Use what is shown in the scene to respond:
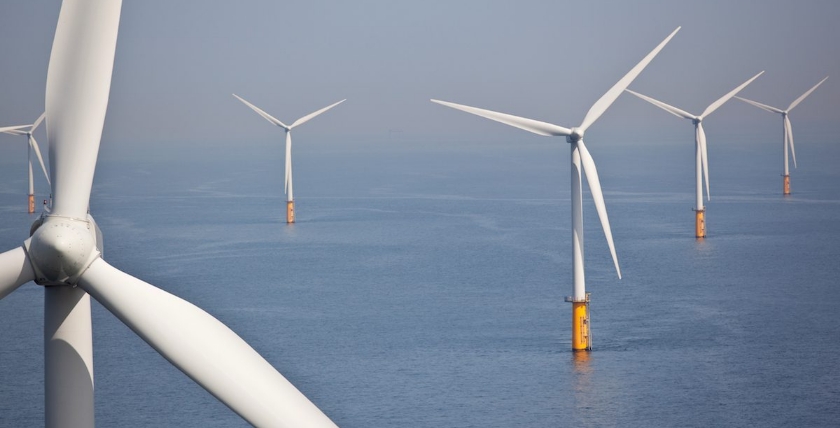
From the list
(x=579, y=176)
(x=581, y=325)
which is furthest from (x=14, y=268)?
(x=581, y=325)

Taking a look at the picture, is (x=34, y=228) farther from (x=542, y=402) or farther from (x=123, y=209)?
(x=123, y=209)

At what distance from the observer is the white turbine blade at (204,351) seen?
50.8 feet

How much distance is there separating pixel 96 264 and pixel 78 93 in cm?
241

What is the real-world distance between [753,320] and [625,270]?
18.2 m

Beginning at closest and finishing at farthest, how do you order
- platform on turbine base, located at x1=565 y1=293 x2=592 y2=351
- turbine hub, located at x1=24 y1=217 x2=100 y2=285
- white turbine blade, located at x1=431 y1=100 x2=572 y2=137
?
1. turbine hub, located at x1=24 y1=217 x2=100 y2=285
2. platform on turbine base, located at x1=565 y1=293 x2=592 y2=351
3. white turbine blade, located at x1=431 y1=100 x2=572 y2=137

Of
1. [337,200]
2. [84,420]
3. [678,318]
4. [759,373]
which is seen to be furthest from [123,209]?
[84,420]

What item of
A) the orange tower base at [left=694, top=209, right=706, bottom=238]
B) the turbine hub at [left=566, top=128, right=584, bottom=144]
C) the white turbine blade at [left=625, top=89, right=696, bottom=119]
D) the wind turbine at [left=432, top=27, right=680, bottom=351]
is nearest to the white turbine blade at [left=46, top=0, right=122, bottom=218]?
the wind turbine at [left=432, top=27, right=680, bottom=351]

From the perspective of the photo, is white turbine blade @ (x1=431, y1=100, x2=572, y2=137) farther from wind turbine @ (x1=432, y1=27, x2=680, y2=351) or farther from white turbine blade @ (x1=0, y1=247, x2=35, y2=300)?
white turbine blade @ (x1=0, y1=247, x2=35, y2=300)

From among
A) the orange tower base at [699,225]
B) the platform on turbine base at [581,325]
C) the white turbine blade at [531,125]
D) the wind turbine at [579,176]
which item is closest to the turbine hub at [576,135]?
the wind turbine at [579,176]

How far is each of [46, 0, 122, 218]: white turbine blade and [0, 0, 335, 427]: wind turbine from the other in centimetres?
1

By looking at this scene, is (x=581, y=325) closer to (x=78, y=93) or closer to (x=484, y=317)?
(x=484, y=317)

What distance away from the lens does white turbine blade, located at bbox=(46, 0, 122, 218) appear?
1557 cm

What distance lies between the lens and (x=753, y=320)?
58281mm

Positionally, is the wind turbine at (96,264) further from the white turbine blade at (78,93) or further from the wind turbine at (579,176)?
the wind turbine at (579,176)
